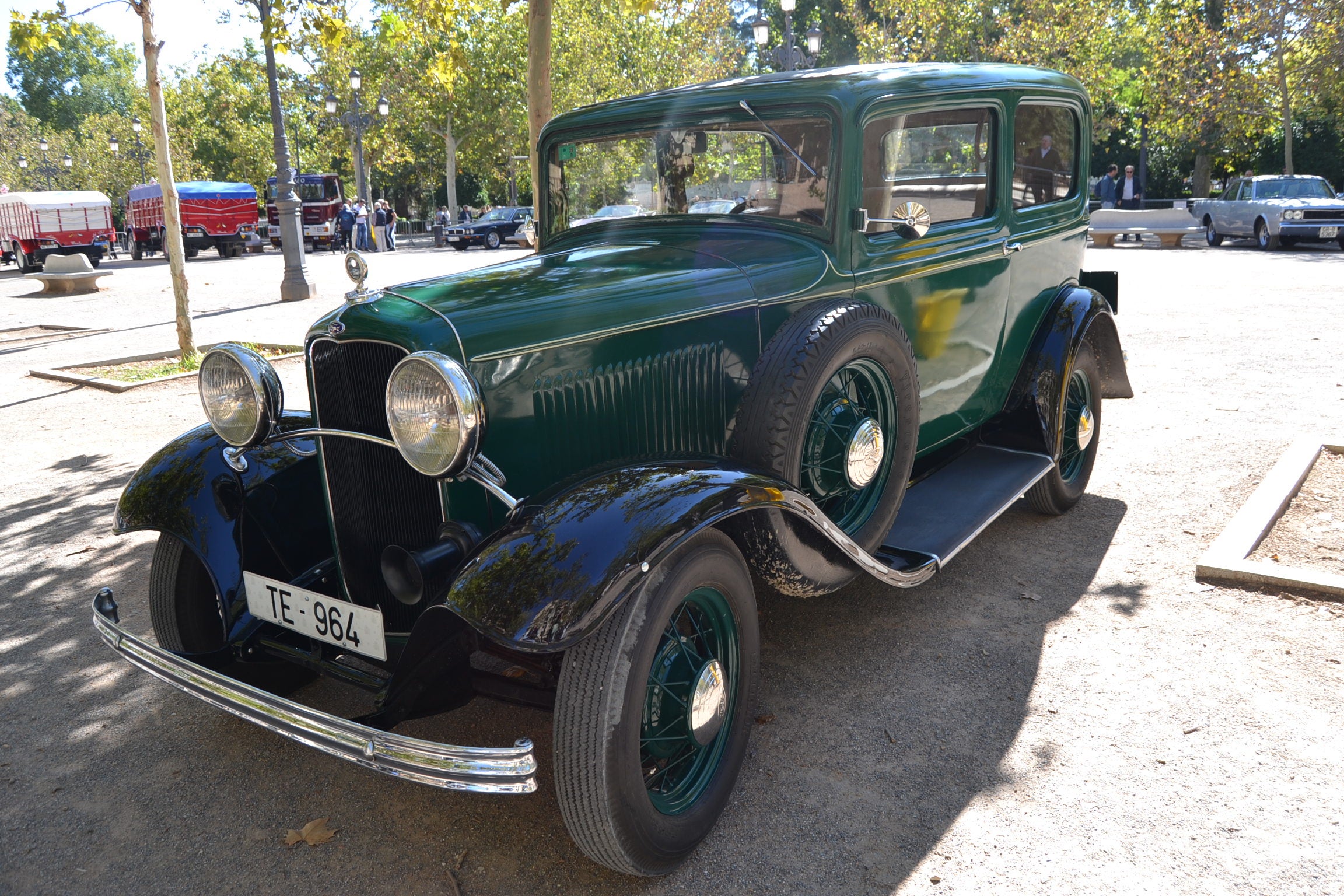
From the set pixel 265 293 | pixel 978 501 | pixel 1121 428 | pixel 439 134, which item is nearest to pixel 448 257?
pixel 265 293

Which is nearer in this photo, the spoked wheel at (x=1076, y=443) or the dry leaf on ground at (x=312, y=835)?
the dry leaf on ground at (x=312, y=835)

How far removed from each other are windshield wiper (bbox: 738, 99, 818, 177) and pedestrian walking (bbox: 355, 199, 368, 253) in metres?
26.3

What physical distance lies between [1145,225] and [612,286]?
71.1 ft

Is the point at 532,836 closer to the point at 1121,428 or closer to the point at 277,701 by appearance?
the point at 277,701

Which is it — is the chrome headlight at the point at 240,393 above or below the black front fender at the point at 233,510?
above

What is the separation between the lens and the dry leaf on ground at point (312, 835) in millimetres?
2609

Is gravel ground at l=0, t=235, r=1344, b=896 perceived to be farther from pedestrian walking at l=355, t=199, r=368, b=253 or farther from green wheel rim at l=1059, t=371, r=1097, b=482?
pedestrian walking at l=355, t=199, r=368, b=253

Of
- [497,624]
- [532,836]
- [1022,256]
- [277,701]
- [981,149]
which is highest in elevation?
[981,149]

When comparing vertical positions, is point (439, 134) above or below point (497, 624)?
above

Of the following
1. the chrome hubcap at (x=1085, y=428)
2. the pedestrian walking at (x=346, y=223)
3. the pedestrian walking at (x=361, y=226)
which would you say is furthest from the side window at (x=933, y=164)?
the pedestrian walking at (x=361, y=226)

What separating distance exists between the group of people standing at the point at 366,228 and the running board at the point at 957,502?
25336 mm

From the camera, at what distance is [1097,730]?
9.86 ft

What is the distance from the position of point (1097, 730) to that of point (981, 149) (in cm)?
236

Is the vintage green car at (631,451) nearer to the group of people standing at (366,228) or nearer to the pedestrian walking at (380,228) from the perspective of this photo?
the group of people standing at (366,228)
